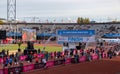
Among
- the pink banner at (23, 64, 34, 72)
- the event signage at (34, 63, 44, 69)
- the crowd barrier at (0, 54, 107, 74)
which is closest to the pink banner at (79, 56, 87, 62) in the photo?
the crowd barrier at (0, 54, 107, 74)

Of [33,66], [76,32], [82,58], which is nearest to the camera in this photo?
[33,66]

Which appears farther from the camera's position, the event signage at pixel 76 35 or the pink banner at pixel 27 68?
the event signage at pixel 76 35

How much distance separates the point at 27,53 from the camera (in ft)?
151

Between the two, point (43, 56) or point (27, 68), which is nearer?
point (27, 68)

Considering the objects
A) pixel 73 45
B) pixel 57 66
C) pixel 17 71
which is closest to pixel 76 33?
pixel 73 45

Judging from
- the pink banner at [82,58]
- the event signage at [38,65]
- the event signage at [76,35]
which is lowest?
the pink banner at [82,58]

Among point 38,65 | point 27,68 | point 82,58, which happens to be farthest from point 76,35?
point 27,68

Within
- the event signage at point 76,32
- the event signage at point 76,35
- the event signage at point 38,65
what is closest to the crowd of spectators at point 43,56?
the event signage at point 38,65

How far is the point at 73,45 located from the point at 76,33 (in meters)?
3.21

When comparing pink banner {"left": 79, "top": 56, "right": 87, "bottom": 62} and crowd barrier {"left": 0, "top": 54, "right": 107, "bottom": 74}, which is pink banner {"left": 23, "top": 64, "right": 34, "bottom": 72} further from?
pink banner {"left": 79, "top": 56, "right": 87, "bottom": 62}

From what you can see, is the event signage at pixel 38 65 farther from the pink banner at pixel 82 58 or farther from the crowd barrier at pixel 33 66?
the pink banner at pixel 82 58

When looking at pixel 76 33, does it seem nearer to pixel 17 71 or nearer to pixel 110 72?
pixel 110 72

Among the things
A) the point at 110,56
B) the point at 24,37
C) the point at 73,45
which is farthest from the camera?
the point at 110,56

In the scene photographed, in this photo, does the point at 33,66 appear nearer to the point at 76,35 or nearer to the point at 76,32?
the point at 76,32
